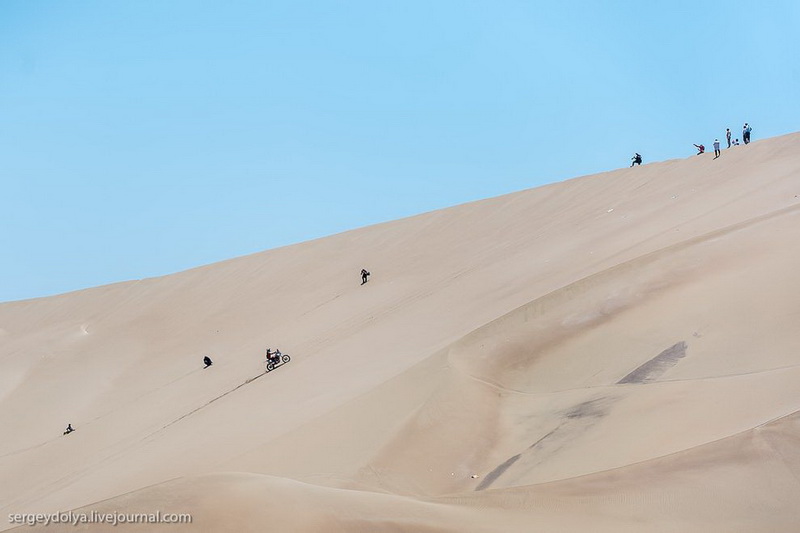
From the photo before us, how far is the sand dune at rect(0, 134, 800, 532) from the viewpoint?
7.09 meters

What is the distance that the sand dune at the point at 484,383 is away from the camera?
7.09 m

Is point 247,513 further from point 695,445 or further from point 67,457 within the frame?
point 67,457

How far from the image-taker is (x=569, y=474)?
8.58 metres

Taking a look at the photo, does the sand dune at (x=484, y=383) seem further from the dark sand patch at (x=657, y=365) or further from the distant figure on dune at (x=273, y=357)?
the distant figure on dune at (x=273, y=357)

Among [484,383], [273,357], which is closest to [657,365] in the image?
[484,383]

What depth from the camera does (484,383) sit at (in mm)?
12234

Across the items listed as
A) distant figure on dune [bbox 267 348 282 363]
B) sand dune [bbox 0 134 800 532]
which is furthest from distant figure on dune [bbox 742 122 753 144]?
distant figure on dune [bbox 267 348 282 363]

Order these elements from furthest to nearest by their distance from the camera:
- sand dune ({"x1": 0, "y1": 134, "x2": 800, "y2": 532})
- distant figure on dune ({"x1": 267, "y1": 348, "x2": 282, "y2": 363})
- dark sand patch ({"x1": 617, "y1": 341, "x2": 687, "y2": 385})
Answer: distant figure on dune ({"x1": 267, "y1": 348, "x2": 282, "y2": 363})
dark sand patch ({"x1": 617, "y1": 341, "x2": 687, "y2": 385})
sand dune ({"x1": 0, "y1": 134, "x2": 800, "y2": 532})

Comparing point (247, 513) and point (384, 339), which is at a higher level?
point (384, 339)

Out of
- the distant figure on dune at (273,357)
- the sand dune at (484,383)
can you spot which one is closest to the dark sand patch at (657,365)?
the sand dune at (484,383)

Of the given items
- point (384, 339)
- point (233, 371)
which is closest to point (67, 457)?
point (233, 371)

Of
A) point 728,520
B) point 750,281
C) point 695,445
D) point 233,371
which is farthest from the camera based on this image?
point 233,371

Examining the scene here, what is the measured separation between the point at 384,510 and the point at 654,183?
18917 mm

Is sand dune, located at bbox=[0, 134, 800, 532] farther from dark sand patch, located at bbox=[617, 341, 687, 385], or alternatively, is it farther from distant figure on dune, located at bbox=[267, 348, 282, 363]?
distant figure on dune, located at bbox=[267, 348, 282, 363]
